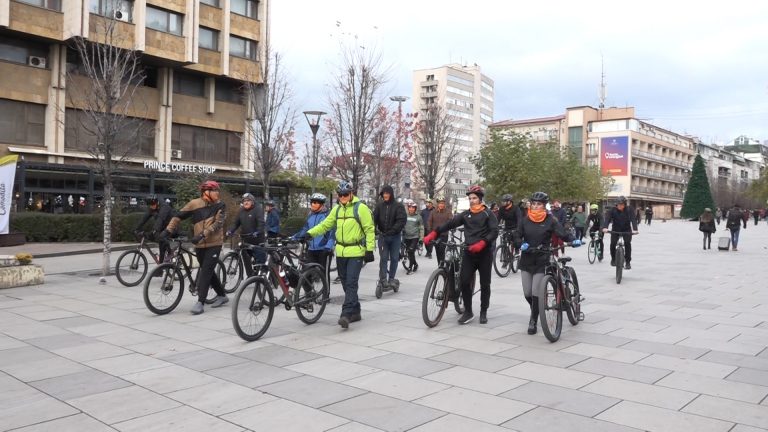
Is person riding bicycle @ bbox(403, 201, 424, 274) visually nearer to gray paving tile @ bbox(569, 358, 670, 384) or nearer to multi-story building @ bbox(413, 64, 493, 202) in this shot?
gray paving tile @ bbox(569, 358, 670, 384)

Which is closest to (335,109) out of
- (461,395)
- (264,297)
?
(264,297)

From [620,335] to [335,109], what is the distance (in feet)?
64.3

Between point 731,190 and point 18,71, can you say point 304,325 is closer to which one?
point 18,71

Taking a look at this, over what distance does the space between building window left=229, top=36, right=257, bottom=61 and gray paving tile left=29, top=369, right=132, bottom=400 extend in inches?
1306

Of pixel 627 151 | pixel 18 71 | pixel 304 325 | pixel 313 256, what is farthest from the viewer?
pixel 627 151

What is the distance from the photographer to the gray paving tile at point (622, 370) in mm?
5574

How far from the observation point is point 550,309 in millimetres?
7090

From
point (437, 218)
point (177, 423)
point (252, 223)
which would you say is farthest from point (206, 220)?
point (437, 218)

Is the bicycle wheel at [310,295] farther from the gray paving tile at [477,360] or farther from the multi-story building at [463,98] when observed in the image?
the multi-story building at [463,98]

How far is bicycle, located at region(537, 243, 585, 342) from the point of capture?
274 inches

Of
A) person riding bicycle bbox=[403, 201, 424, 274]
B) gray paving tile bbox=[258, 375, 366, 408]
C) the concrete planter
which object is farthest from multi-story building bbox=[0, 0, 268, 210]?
gray paving tile bbox=[258, 375, 366, 408]

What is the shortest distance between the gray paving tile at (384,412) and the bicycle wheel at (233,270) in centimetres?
609

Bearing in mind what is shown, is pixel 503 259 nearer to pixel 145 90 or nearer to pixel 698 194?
pixel 145 90

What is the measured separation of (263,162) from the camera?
2241cm
